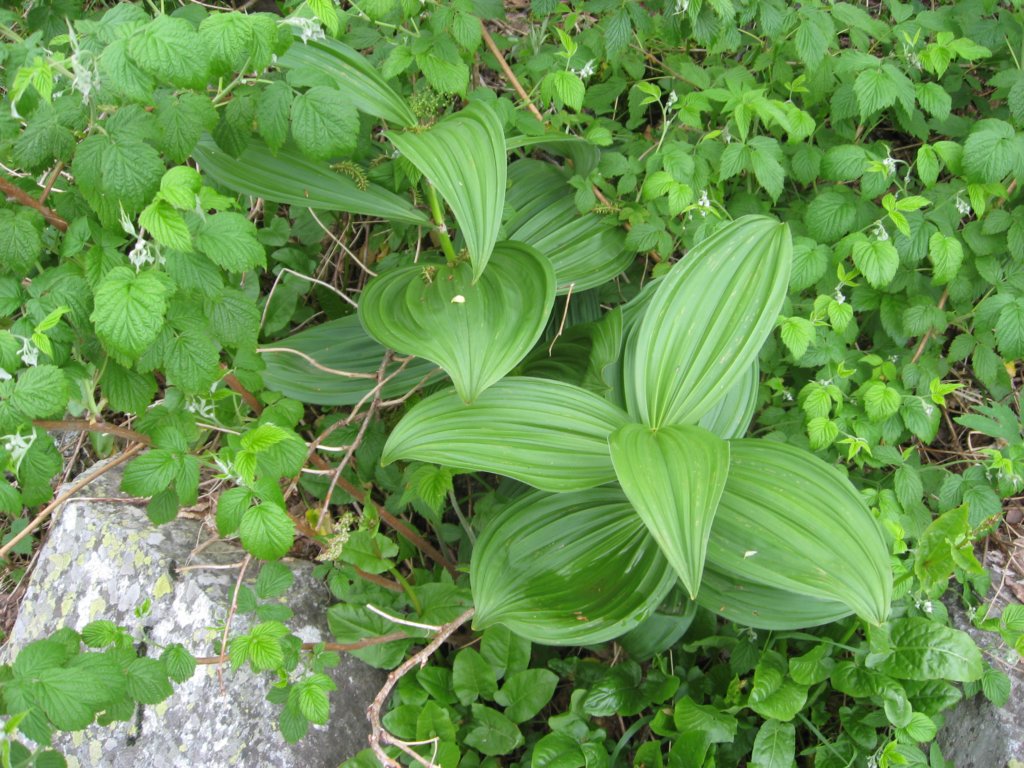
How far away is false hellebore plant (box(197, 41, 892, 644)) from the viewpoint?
1.67 metres

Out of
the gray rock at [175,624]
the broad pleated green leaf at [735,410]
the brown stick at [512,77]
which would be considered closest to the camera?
the gray rock at [175,624]

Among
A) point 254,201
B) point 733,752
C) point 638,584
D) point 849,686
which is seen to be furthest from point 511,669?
point 254,201

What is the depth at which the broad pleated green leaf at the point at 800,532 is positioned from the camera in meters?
1.59

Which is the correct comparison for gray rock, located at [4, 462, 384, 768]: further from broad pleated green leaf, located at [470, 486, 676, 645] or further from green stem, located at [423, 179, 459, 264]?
green stem, located at [423, 179, 459, 264]

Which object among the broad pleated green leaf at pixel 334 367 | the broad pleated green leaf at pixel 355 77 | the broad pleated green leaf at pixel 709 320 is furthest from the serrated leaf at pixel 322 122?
the broad pleated green leaf at pixel 334 367

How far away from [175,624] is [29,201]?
3.70 feet

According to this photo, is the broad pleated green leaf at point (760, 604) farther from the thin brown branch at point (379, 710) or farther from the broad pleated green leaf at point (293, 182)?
the broad pleated green leaf at point (293, 182)

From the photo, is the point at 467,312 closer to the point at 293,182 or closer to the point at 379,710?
the point at 293,182

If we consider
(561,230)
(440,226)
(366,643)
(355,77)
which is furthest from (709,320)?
(366,643)

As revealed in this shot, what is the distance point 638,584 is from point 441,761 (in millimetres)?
634

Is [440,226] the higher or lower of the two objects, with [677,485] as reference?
higher

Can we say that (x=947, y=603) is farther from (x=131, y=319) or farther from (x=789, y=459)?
(x=131, y=319)

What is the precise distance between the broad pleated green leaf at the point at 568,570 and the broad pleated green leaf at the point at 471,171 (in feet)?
2.07

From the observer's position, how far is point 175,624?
2074 mm
